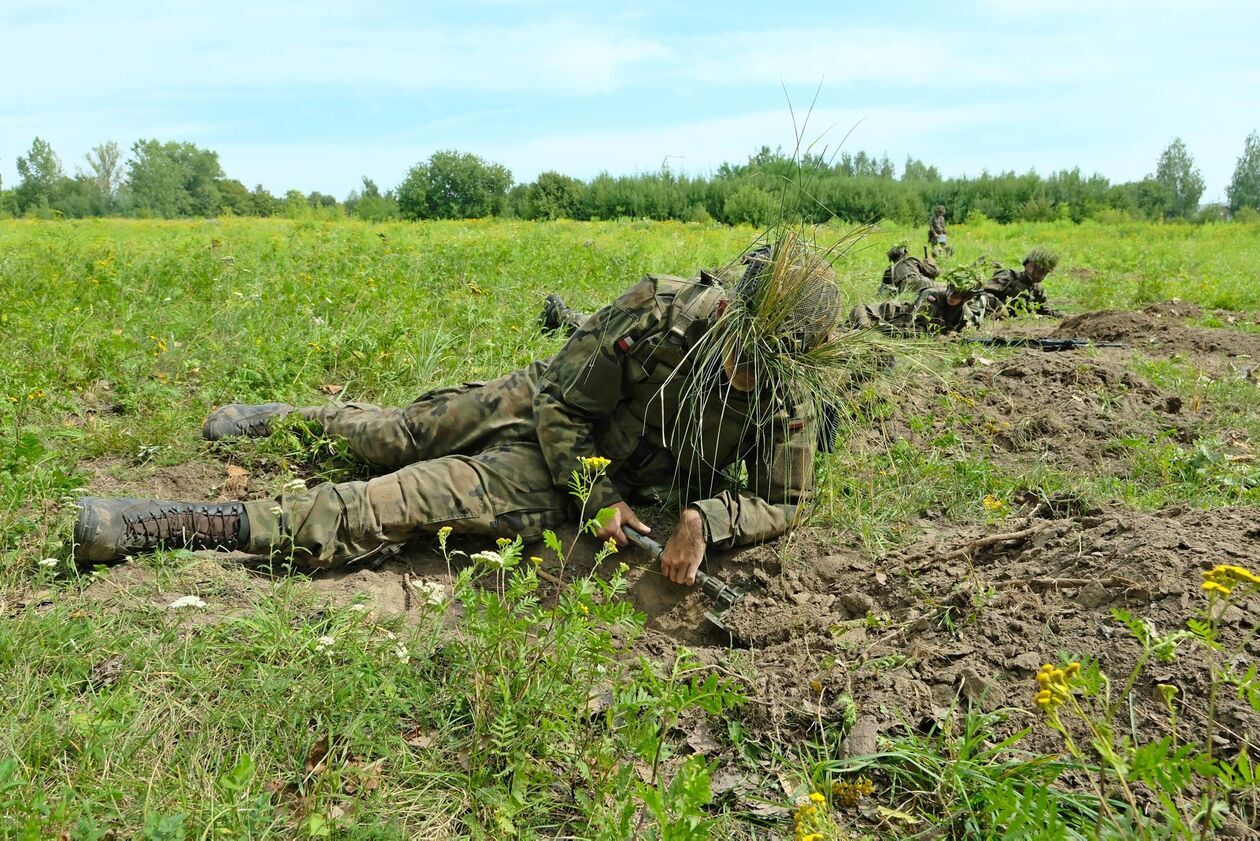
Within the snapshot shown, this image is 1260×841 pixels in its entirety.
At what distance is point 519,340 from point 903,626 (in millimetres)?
3311

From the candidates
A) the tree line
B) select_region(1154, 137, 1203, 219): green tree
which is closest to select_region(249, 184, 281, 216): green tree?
the tree line

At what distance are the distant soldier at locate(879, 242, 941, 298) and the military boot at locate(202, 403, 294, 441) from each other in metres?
5.07

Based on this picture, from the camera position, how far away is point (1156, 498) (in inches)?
142

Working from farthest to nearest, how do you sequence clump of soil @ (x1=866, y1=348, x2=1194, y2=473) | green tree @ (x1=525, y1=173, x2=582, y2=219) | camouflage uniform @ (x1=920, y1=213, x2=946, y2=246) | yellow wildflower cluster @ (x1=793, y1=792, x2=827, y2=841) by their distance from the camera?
green tree @ (x1=525, y1=173, x2=582, y2=219) < camouflage uniform @ (x1=920, y1=213, x2=946, y2=246) < clump of soil @ (x1=866, y1=348, x2=1194, y2=473) < yellow wildflower cluster @ (x1=793, y1=792, x2=827, y2=841)

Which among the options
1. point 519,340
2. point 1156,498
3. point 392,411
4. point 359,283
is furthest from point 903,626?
point 359,283

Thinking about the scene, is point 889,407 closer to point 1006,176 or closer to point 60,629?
point 60,629

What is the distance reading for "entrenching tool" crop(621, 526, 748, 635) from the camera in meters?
3.08

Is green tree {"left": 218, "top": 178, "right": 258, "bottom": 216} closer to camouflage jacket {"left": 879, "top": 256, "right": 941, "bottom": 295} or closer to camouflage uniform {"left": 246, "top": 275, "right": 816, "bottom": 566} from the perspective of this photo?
camouflage jacket {"left": 879, "top": 256, "right": 941, "bottom": 295}

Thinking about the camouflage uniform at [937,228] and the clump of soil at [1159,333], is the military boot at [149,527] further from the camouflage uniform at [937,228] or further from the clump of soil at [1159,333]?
the camouflage uniform at [937,228]

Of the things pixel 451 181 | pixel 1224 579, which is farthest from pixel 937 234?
pixel 451 181

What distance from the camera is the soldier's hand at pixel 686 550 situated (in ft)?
10.2

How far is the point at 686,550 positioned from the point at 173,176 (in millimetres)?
83043

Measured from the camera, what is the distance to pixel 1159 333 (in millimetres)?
7164

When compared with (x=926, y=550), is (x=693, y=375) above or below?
above
